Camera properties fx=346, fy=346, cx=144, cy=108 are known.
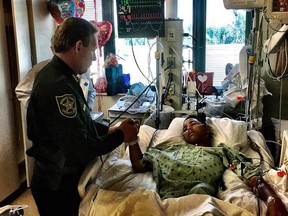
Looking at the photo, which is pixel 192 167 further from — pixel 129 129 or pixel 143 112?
pixel 143 112

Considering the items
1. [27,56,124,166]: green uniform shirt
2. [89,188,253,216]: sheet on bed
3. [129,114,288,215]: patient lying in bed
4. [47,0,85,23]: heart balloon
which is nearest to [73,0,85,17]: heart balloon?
[47,0,85,23]: heart balloon

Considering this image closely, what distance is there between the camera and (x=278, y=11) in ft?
6.03

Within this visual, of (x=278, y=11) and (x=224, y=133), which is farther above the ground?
(x=278, y=11)

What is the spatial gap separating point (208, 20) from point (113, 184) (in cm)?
256

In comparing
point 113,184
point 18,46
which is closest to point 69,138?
point 113,184

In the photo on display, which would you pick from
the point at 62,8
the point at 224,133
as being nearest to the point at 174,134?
the point at 224,133

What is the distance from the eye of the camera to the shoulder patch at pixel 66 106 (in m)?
1.47

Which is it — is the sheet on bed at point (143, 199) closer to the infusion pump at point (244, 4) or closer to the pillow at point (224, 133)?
the pillow at point (224, 133)

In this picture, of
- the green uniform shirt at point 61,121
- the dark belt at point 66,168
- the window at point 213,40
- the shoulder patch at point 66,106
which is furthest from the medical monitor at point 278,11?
the window at point 213,40

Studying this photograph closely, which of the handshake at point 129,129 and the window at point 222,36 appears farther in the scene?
the window at point 222,36

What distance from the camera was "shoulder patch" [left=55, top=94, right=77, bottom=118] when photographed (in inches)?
57.7

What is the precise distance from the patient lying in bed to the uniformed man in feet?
1.16

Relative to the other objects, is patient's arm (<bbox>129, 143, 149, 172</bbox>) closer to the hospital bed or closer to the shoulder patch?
the hospital bed

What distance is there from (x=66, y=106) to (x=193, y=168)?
0.85 metres
